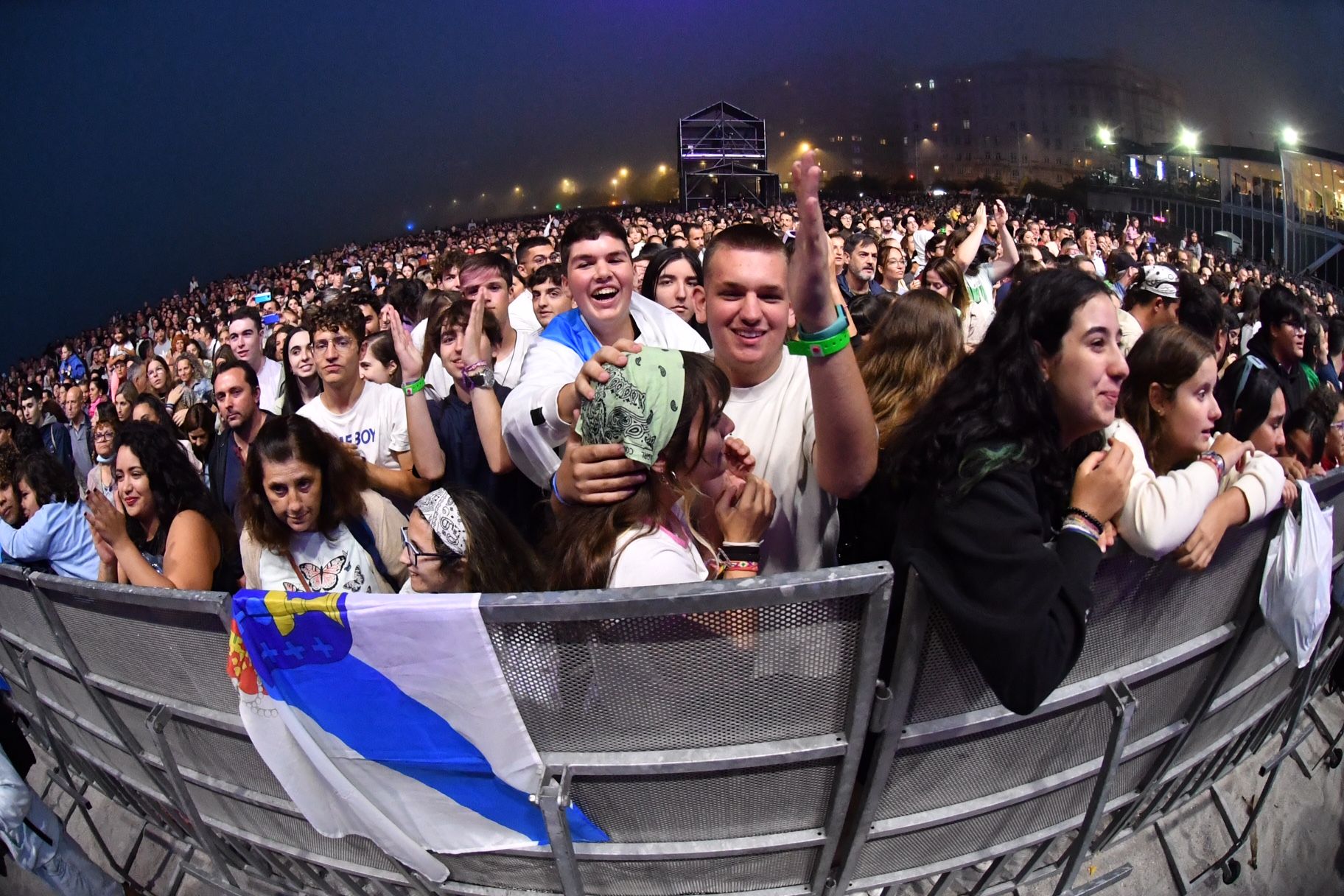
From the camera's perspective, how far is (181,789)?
2479 mm

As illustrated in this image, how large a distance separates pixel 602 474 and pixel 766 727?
72 centimetres

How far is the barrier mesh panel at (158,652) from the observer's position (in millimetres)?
2066

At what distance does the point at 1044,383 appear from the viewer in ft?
5.96

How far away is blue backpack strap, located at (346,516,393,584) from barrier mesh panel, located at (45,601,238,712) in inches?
32.3

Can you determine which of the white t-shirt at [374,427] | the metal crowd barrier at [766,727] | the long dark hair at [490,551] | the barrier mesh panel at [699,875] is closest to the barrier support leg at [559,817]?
the metal crowd barrier at [766,727]

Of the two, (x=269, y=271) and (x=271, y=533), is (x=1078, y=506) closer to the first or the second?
(x=271, y=533)

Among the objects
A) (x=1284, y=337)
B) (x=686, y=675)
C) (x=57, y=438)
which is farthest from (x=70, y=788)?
(x=57, y=438)

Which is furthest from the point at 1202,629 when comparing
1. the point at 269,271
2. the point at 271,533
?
the point at 269,271

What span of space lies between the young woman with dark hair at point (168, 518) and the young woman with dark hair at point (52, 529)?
0.45m

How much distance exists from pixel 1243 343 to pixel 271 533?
724 cm

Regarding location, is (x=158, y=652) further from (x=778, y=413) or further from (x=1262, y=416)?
(x=1262, y=416)

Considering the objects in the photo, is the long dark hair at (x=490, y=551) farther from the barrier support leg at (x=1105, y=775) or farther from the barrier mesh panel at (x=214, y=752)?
the barrier support leg at (x=1105, y=775)

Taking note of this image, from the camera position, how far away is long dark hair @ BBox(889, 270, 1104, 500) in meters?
1.70

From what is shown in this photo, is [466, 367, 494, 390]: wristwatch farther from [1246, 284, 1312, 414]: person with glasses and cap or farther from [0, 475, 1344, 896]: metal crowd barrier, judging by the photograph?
[1246, 284, 1312, 414]: person with glasses and cap
